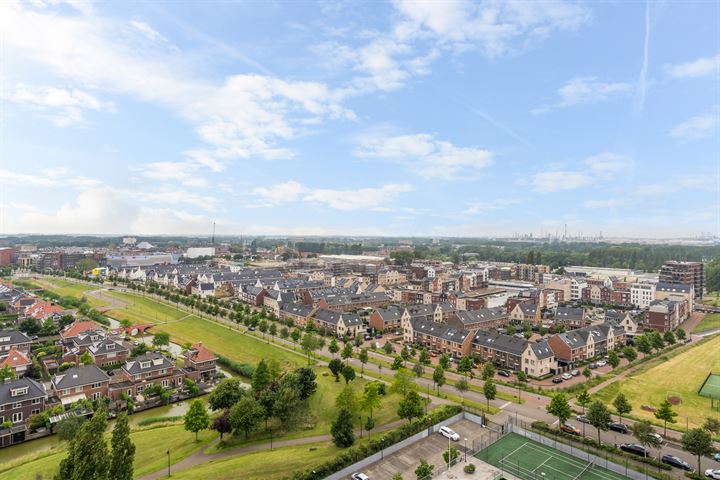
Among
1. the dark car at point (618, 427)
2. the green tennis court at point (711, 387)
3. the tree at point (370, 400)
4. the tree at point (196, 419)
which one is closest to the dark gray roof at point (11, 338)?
the tree at point (196, 419)

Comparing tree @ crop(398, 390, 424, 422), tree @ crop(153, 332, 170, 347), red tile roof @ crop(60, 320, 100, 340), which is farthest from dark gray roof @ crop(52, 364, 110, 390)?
tree @ crop(398, 390, 424, 422)

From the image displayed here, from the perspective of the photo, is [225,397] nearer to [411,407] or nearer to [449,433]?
[411,407]

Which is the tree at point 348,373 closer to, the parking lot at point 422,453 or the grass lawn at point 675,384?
the parking lot at point 422,453

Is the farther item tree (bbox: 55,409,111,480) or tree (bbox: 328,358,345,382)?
tree (bbox: 328,358,345,382)

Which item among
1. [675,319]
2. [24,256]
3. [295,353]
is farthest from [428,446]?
[24,256]

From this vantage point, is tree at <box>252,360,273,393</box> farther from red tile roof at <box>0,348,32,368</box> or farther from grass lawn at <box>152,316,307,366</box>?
red tile roof at <box>0,348,32,368</box>

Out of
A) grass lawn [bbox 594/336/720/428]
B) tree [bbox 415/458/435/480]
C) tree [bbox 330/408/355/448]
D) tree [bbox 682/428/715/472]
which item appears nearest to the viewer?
tree [bbox 415/458/435/480]

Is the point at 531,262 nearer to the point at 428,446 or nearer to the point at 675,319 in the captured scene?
the point at 675,319
